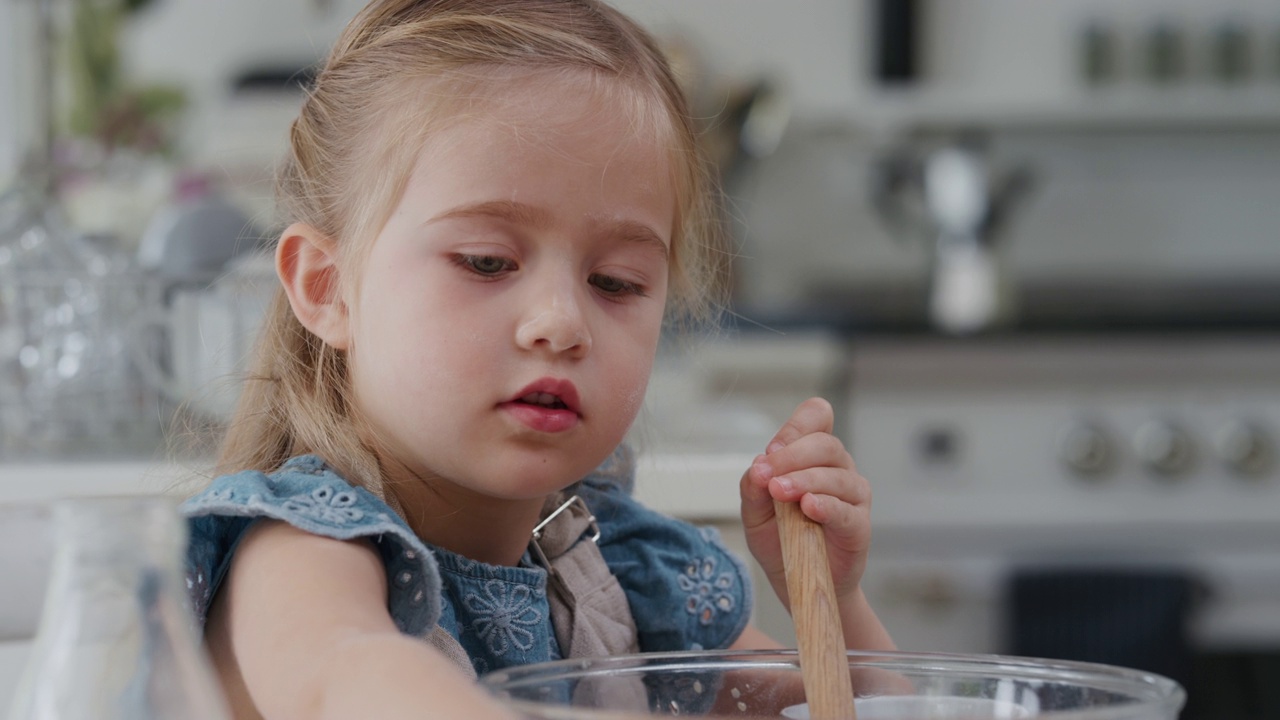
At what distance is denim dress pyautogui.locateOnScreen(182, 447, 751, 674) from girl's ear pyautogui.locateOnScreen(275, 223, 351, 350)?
98 mm

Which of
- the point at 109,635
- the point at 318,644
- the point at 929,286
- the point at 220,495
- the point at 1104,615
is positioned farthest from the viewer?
the point at 929,286

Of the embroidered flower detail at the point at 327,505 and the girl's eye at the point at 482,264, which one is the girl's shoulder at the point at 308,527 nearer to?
the embroidered flower detail at the point at 327,505

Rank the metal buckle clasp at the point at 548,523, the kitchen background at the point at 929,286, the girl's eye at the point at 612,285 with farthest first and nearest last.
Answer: the kitchen background at the point at 929,286, the metal buckle clasp at the point at 548,523, the girl's eye at the point at 612,285

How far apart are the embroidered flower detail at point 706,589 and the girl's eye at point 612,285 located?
22 centimetres

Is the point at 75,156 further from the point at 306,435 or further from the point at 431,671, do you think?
the point at 431,671

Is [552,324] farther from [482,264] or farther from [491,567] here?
[491,567]

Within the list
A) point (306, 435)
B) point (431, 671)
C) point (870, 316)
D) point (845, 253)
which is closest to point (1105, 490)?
point (870, 316)

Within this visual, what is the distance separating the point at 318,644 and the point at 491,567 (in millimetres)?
266

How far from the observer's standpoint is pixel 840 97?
334 cm

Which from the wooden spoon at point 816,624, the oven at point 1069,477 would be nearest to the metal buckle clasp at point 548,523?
the wooden spoon at point 816,624

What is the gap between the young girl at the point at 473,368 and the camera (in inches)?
23.3

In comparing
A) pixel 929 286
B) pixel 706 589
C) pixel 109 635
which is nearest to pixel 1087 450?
pixel 929 286

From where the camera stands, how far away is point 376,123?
74 centimetres

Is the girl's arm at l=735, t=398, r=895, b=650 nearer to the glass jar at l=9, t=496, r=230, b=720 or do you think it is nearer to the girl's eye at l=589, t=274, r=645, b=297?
the girl's eye at l=589, t=274, r=645, b=297
